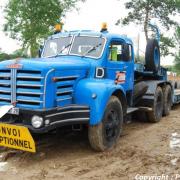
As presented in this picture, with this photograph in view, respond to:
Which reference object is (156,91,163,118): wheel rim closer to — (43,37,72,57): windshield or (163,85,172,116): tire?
(163,85,172,116): tire

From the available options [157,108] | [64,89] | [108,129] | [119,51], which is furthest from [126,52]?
[157,108]

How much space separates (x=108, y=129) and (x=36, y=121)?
1.67m

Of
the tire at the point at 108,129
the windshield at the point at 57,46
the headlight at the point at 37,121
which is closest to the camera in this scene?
the headlight at the point at 37,121

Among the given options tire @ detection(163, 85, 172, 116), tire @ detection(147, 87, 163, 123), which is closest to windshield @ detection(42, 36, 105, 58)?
tire @ detection(147, 87, 163, 123)

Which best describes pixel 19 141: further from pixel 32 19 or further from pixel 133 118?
pixel 32 19

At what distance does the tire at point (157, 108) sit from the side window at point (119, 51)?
1935mm

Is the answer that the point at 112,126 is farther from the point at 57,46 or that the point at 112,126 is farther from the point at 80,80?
the point at 57,46

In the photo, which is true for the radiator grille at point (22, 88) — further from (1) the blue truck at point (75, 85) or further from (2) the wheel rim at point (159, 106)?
(2) the wheel rim at point (159, 106)

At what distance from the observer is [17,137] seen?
5.96 meters

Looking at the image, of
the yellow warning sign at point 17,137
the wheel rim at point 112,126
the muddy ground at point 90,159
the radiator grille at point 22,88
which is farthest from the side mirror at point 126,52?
the yellow warning sign at point 17,137

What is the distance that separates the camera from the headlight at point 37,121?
5726mm

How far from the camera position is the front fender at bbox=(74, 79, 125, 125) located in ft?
21.0

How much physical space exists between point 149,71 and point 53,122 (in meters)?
5.09

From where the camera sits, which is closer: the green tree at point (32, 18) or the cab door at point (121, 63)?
the cab door at point (121, 63)
